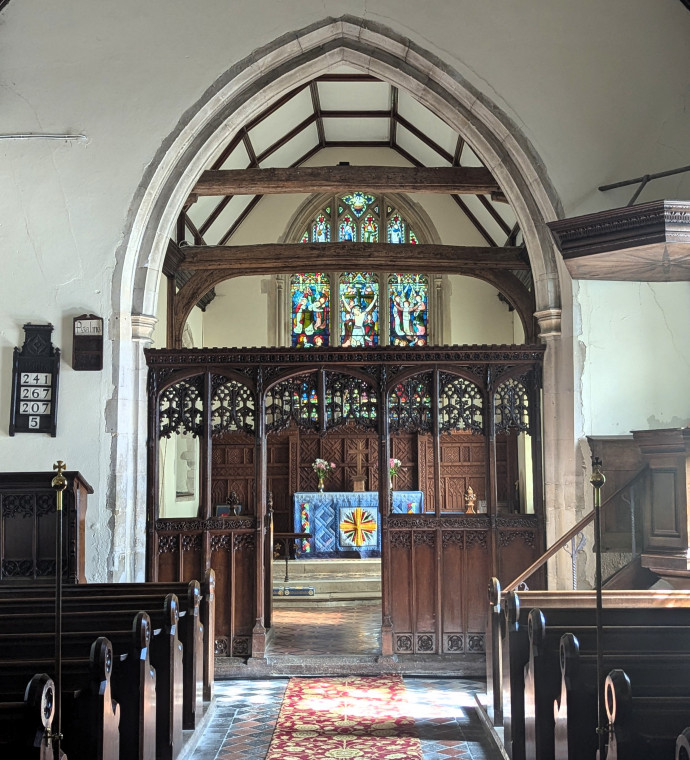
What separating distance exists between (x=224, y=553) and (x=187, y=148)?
10.2 feet

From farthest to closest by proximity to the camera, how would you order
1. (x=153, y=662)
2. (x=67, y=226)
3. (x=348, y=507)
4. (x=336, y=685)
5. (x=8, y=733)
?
1. (x=348, y=507)
2. (x=67, y=226)
3. (x=336, y=685)
4. (x=153, y=662)
5. (x=8, y=733)

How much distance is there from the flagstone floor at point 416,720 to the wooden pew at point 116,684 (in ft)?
3.22

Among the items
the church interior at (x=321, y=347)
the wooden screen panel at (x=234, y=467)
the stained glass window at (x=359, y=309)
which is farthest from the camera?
the stained glass window at (x=359, y=309)

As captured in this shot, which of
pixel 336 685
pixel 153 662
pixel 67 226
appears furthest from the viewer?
pixel 67 226

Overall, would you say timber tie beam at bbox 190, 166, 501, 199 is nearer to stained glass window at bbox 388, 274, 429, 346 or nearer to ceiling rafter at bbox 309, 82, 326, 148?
ceiling rafter at bbox 309, 82, 326, 148

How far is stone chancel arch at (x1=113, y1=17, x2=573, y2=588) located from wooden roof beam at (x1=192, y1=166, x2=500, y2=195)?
137 centimetres

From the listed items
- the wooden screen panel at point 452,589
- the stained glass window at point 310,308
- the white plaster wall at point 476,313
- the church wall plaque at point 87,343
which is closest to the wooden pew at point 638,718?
the wooden screen panel at point 452,589

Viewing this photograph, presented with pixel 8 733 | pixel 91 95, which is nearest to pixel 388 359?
pixel 91 95

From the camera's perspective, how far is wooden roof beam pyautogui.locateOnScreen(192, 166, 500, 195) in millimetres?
8258

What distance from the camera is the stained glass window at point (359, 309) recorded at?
520 inches

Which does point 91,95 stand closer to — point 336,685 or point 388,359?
point 388,359

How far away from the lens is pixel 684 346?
648 cm

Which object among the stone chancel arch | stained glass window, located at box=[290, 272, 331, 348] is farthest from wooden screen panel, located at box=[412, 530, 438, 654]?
stained glass window, located at box=[290, 272, 331, 348]

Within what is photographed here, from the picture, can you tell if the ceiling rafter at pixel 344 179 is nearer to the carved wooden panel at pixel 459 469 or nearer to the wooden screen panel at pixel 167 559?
the wooden screen panel at pixel 167 559
